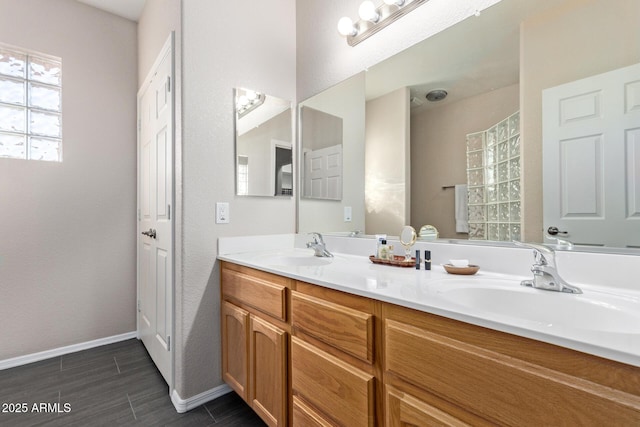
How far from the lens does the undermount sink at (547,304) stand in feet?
2.38

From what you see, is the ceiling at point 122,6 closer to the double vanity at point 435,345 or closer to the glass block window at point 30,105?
the glass block window at point 30,105

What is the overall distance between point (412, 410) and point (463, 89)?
121 centimetres

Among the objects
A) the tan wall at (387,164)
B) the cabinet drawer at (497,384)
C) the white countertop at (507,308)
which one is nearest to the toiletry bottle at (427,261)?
the white countertop at (507,308)

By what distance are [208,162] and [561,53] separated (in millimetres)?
1618

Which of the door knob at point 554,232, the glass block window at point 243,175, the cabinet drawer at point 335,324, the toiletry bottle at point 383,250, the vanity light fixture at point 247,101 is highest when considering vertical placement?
the vanity light fixture at point 247,101

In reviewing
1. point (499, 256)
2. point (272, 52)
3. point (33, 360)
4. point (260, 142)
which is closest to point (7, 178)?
point (33, 360)

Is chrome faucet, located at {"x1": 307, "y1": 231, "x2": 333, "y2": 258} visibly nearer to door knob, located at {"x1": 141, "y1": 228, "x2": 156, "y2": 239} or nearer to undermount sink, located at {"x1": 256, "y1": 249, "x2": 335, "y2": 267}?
undermount sink, located at {"x1": 256, "y1": 249, "x2": 335, "y2": 267}

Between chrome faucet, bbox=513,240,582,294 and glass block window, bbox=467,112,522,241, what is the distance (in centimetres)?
19

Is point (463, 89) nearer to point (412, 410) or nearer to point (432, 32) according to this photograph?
point (432, 32)

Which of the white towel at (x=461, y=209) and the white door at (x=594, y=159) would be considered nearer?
the white door at (x=594, y=159)

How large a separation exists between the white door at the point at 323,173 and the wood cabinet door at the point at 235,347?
0.86 m

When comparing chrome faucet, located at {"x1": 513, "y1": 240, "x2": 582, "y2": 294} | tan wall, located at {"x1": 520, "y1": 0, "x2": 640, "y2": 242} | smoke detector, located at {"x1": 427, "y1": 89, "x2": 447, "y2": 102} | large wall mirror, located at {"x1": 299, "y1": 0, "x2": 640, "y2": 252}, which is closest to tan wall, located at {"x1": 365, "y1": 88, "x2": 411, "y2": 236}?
large wall mirror, located at {"x1": 299, "y1": 0, "x2": 640, "y2": 252}

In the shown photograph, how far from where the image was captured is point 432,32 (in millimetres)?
1361

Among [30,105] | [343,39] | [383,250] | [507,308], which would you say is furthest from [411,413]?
[30,105]
